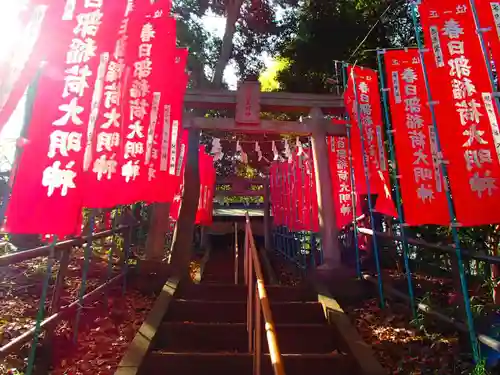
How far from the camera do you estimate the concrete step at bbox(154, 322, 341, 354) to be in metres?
4.41

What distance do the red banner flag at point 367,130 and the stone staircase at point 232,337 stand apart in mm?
2131

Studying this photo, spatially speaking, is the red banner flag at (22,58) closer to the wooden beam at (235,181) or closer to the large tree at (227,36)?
the large tree at (227,36)

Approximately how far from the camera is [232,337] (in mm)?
4488

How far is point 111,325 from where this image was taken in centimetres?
468

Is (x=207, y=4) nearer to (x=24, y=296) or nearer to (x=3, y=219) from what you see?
(x=24, y=296)

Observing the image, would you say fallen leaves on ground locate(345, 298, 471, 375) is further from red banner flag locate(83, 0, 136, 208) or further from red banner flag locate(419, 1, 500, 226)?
red banner flag locate(83, 0, 136, 208)

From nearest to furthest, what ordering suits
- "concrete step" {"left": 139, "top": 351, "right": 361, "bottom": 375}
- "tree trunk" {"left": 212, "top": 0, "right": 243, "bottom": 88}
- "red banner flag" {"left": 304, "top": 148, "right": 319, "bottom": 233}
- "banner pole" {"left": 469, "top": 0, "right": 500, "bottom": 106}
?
"banner pole" {"left": 469, "top": 0, "right": 500, "bottom": 106}
"concrete step" {"left": 139, "top": 351, "right": 361, "bottom": 375}
"red banner flag" {"left": 304, "top": 148, "right": 319, "bottom": 233}
"tree trunk" {"left": 212, "top": 0, "right": 243, "bottom": 88}

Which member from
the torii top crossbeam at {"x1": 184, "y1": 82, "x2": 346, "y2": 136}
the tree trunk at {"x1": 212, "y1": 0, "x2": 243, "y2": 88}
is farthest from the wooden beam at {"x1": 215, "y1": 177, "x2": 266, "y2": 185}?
the torii top crossbeam at {"x1": 184, "y1": 82, "x2": 346, "y2": 136}

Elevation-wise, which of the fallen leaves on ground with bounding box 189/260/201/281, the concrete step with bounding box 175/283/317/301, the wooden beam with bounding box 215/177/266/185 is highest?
the wooden beam with bounding box 215/177/266/185

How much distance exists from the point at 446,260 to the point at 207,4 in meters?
12.0

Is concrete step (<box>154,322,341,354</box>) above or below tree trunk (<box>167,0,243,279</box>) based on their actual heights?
below

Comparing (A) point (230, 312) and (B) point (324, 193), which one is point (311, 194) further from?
(A) point (230, 312)

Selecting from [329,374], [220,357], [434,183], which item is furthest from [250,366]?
[434,183]

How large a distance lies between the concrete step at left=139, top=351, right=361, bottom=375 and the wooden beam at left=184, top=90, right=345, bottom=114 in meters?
5.13
